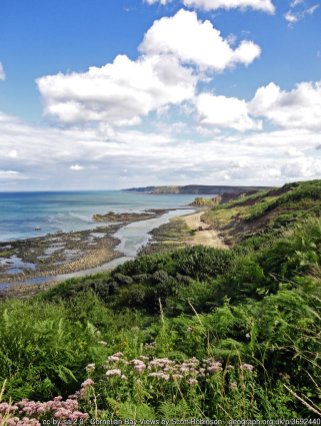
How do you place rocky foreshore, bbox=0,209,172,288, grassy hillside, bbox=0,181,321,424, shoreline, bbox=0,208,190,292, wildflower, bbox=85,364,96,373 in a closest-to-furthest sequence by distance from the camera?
1. grassy hillside, bbox=0,181,321,424
2. wildflower, bbox=85,364,96,373
3. shoreline, bbox=0,208,190,292
4. rocky foreshore, bbox=0,209,172,288

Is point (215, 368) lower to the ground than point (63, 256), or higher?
higher

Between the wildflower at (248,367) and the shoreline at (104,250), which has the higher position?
the wildflower at (248,367)

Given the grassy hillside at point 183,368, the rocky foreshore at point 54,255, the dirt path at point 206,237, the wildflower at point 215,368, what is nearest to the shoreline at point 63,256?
the rocky foreshore at point 54,255

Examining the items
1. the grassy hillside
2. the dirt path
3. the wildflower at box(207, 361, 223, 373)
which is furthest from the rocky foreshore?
the wildflower at box(207, 361, 223, 373)

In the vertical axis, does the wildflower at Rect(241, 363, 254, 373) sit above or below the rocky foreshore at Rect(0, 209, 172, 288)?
above

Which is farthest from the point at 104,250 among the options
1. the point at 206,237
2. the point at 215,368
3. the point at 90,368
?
the point at 215,368

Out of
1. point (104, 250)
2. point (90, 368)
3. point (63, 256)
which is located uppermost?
point (90, 368)

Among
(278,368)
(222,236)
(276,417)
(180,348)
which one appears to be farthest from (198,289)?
(222,236)

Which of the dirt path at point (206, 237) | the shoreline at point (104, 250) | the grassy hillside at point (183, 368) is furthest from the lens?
the dirt path at point (206, 237)

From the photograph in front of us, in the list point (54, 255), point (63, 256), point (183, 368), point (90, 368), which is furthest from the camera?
point (54, 255)

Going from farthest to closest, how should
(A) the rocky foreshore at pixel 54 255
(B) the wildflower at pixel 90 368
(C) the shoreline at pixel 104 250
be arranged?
1. (A) the rocky foreshore at pixel 54 255
2. (C) the shoreline at pixel 104 250
3. (B) the wildflower at pixel 90 368

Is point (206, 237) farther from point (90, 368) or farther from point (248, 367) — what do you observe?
point (90, 368)

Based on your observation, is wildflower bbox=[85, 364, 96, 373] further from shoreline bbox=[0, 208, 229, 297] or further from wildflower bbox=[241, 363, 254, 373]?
shoreline bbox=[0, 208, 229, 297]

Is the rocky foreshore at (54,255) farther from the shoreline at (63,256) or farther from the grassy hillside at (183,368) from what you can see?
the grassy hillside at (183,368)
